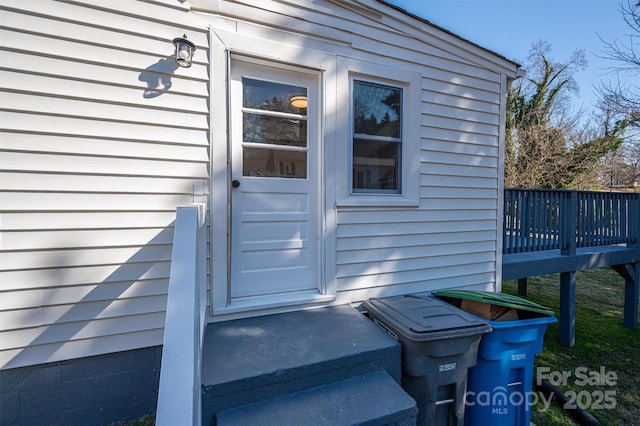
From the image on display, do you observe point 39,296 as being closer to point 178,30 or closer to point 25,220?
point 25,220

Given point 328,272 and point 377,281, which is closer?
point 328,272

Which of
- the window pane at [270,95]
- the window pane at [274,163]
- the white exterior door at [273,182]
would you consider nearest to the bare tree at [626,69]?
the white exterior door at [273,182]

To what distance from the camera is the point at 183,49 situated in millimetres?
2125

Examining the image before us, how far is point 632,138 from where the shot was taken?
1122cm

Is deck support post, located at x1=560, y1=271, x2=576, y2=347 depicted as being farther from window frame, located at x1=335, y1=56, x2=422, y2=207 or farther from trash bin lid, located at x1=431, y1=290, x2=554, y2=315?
window frame, located at x1=335, y1=56, x2=422, y2=207

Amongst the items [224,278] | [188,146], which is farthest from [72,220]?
[224,278]

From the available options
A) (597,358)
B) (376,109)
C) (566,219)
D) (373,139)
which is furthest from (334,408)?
(566,219)

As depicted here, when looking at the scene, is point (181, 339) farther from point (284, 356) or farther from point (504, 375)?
point (504, 375)

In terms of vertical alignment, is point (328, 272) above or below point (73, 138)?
below

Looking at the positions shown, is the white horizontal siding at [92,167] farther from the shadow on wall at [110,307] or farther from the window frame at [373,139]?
the window frame at [373,139]

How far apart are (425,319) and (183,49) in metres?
2.66

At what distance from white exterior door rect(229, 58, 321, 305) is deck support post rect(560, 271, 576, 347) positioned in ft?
14.5

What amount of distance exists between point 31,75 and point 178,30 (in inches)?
38.3

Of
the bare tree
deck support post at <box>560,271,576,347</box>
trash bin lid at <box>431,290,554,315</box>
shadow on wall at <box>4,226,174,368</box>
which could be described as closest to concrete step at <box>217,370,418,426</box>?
shadow on wall at <box>4,226,174,368</box>
